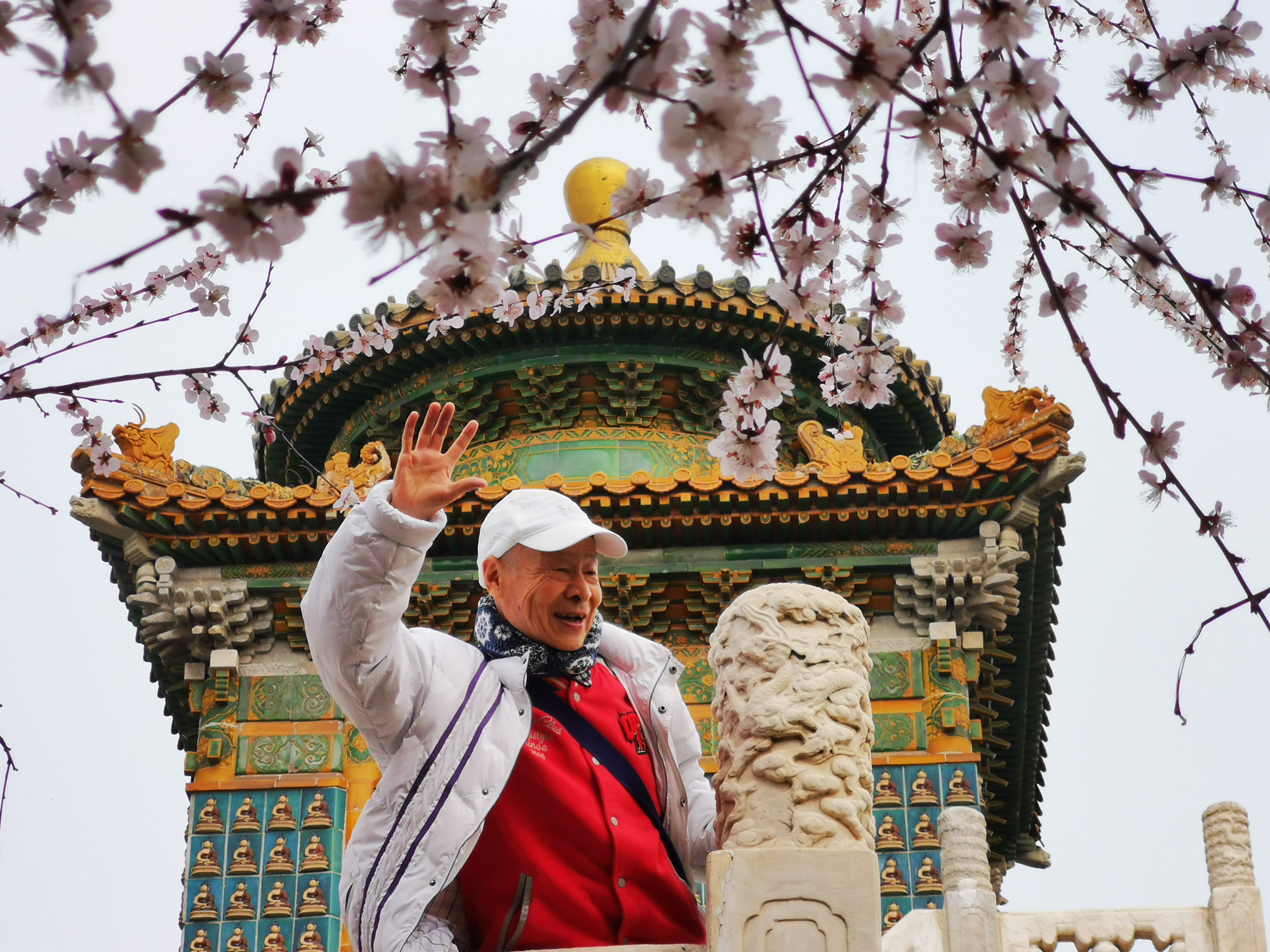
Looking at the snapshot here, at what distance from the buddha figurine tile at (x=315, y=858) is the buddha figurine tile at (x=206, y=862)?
444 millimetres

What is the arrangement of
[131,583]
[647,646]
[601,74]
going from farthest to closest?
[131,583]
[647,646]
[601,74]

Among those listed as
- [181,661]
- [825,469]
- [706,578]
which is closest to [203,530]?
[181,661]

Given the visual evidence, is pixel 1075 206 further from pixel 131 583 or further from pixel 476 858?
pixel 131 583

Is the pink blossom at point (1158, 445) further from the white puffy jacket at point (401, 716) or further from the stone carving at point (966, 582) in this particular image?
the stone carving at point (966, 582)

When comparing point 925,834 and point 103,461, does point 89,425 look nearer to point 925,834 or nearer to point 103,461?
point 103,461

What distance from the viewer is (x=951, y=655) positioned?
9.44 m

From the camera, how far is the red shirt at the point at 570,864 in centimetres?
404

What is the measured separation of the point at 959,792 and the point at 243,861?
3.73 metres

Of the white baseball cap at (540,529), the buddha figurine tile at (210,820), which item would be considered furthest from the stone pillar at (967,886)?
the buddha figurine tile at (210,820)

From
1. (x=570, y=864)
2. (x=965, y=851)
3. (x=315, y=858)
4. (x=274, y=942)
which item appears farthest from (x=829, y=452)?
(x=570, y=864)

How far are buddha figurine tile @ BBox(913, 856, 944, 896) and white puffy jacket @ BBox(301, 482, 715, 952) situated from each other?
462 centimetres

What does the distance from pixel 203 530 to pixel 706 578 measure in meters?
2.83

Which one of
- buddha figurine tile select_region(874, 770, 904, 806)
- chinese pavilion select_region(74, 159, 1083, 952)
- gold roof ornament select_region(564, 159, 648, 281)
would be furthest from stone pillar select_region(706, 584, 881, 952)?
gold roof ornament select_region(564, 159, 648, 281)

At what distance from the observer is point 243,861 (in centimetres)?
898
